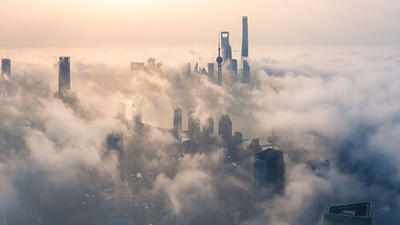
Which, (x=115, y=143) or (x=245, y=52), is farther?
(x=245, y=52)

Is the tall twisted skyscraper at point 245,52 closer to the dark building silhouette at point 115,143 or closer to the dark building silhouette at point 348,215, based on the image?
the dark building silhouette at point 115,143

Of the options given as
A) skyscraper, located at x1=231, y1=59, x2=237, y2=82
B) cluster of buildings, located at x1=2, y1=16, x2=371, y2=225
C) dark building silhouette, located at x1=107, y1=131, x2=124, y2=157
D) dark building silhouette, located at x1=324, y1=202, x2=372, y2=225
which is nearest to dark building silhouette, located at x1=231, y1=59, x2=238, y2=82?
skyscraper, located at x1=231, y1=59, x2=237, y2=82

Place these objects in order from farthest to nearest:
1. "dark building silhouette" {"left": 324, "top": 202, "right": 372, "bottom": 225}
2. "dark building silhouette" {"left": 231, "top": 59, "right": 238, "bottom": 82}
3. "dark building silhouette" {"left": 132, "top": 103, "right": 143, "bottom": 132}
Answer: "dark building silhouette" {"left": 231, "top": 59, "right": 238, "bottom": 82} < "dark building silhouette" {"left": 132, "top": 103, "right": 143, "bottom": 132} < "dark building silhouette" {"left": 324, "top": 202, "right": 372, "bottom": 225}

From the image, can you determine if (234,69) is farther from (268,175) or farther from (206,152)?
(268,175)

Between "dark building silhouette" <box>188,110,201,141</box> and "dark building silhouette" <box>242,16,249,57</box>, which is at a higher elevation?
"dark building silhouette" <box>242,16,249,57</box>

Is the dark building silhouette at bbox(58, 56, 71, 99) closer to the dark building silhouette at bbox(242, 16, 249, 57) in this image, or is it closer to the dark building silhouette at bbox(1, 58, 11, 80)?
the dark building silhouette at bbox(1, 58, 11, 80)

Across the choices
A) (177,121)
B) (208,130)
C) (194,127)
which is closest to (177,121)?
(177,121)
